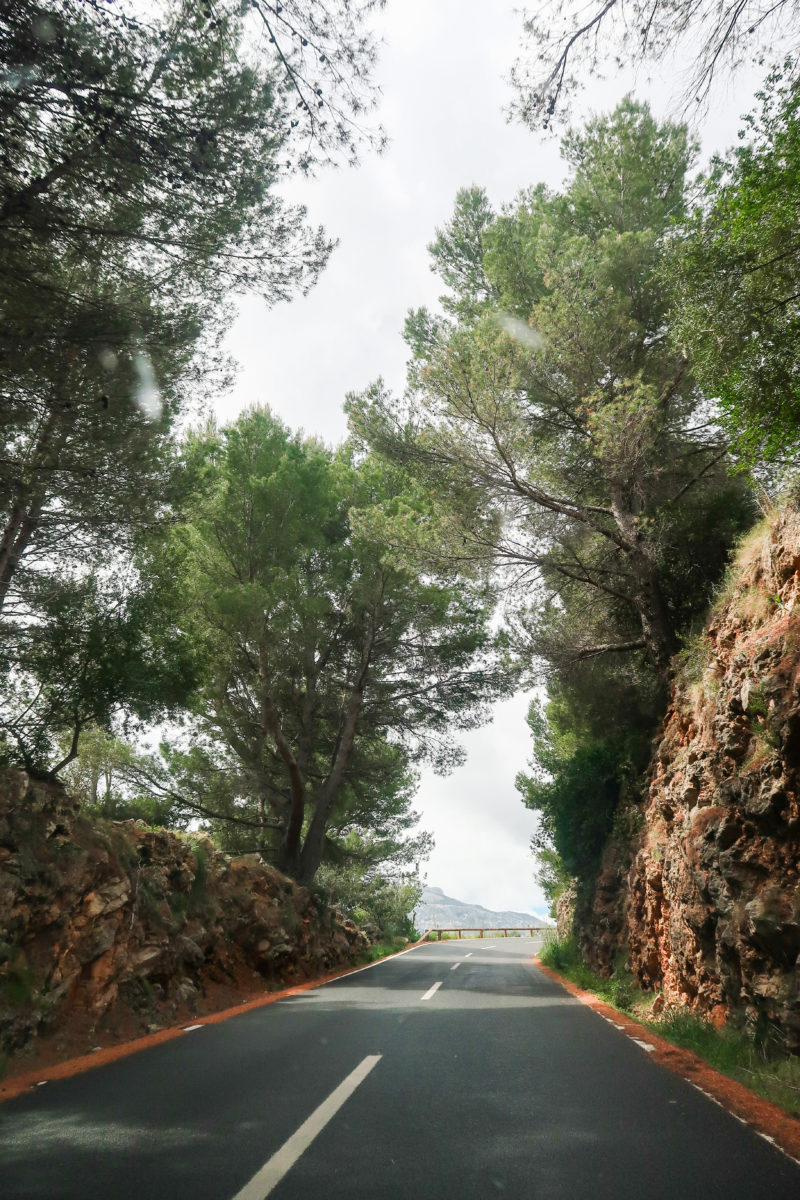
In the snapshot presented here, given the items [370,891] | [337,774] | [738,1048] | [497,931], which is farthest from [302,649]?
[497,931]

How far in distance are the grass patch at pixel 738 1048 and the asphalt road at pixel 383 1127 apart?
0.61m

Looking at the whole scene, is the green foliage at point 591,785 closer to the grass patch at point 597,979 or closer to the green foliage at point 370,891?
the grass patch at point 597,979

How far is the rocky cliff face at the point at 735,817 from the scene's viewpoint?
6656mm

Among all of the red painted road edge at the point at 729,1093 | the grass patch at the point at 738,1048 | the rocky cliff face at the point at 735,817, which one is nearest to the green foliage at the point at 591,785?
the rocky cliff face at the point at 735,817

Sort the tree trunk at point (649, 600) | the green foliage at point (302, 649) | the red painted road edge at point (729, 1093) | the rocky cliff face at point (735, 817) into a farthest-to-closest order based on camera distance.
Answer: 1. the green foliage at point (302, 649)
2. the tree trunk at point (649, 600)
3. the rocky cliff face at point (735, 817)
4. the red painted road edge at point (729, 1093)

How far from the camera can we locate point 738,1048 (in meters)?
6.54

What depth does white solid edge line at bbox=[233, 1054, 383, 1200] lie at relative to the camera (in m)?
3.30

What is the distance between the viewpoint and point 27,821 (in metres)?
7.88

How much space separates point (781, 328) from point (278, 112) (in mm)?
5640

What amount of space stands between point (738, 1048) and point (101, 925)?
23.2ft

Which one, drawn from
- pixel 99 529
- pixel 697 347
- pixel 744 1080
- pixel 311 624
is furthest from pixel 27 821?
pixel 311 624

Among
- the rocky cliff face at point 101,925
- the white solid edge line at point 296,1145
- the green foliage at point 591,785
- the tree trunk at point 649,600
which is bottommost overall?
the white solid edge line at point 296,1145

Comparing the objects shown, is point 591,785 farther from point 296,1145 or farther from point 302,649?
point 296,1145

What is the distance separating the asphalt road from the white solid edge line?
1 centimetres
